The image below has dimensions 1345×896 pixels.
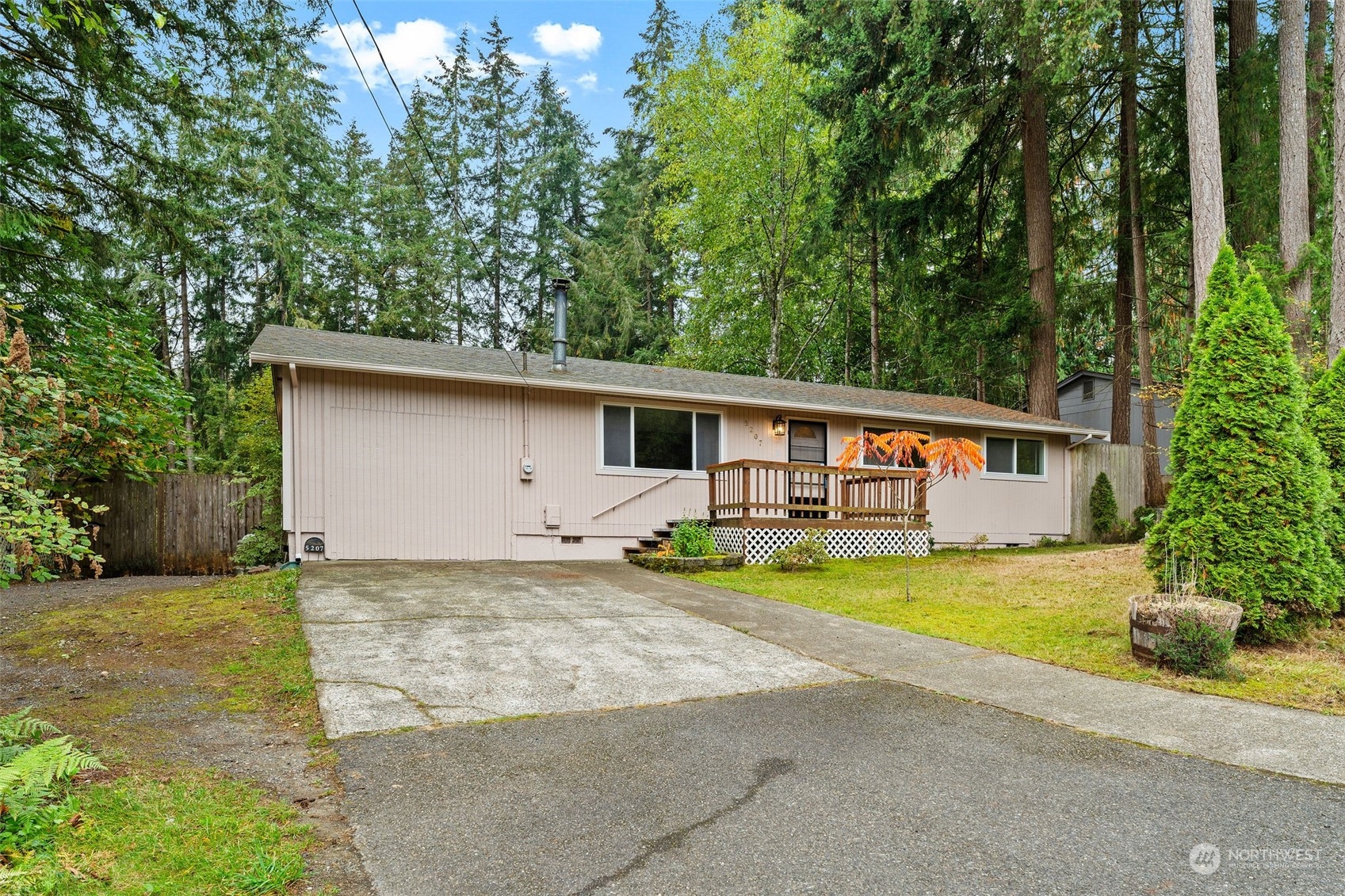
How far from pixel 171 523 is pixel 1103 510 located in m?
16.2

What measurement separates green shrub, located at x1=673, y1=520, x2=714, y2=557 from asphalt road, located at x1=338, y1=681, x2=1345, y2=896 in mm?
6256

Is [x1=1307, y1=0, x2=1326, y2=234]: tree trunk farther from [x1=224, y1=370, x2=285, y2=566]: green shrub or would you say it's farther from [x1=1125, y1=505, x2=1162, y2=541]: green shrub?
[x1=224, y1=370, x2=285, y2=566]: green shrub

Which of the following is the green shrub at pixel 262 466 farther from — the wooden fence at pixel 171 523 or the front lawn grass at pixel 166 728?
Result: the front lawn grass at pixel 166 728

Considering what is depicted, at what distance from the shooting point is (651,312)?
2527 cm

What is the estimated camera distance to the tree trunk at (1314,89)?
9.96 m

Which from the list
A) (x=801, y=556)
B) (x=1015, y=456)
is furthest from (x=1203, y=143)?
(x=1015, y=456)

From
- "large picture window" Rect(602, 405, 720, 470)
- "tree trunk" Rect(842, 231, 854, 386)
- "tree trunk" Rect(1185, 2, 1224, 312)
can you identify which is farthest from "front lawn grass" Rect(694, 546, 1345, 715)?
"tree trunk" Rect(842, 231, 854, 386)

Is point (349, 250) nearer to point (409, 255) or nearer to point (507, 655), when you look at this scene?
point (409, 255)

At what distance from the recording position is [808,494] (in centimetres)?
1173

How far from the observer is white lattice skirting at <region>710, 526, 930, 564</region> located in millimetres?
10422

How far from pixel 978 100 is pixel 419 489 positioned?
12.6 m

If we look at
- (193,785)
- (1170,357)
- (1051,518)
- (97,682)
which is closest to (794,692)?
(193,785)

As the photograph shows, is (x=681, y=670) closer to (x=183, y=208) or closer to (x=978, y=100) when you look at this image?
(x=183, y=208)

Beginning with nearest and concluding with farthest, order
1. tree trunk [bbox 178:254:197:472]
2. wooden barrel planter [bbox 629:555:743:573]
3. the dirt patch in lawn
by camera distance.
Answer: the dirt patch in lawn < wooden barrel planter [bbox 629:555:743:573] < tree trunk [bbox 178:254:197:472]
